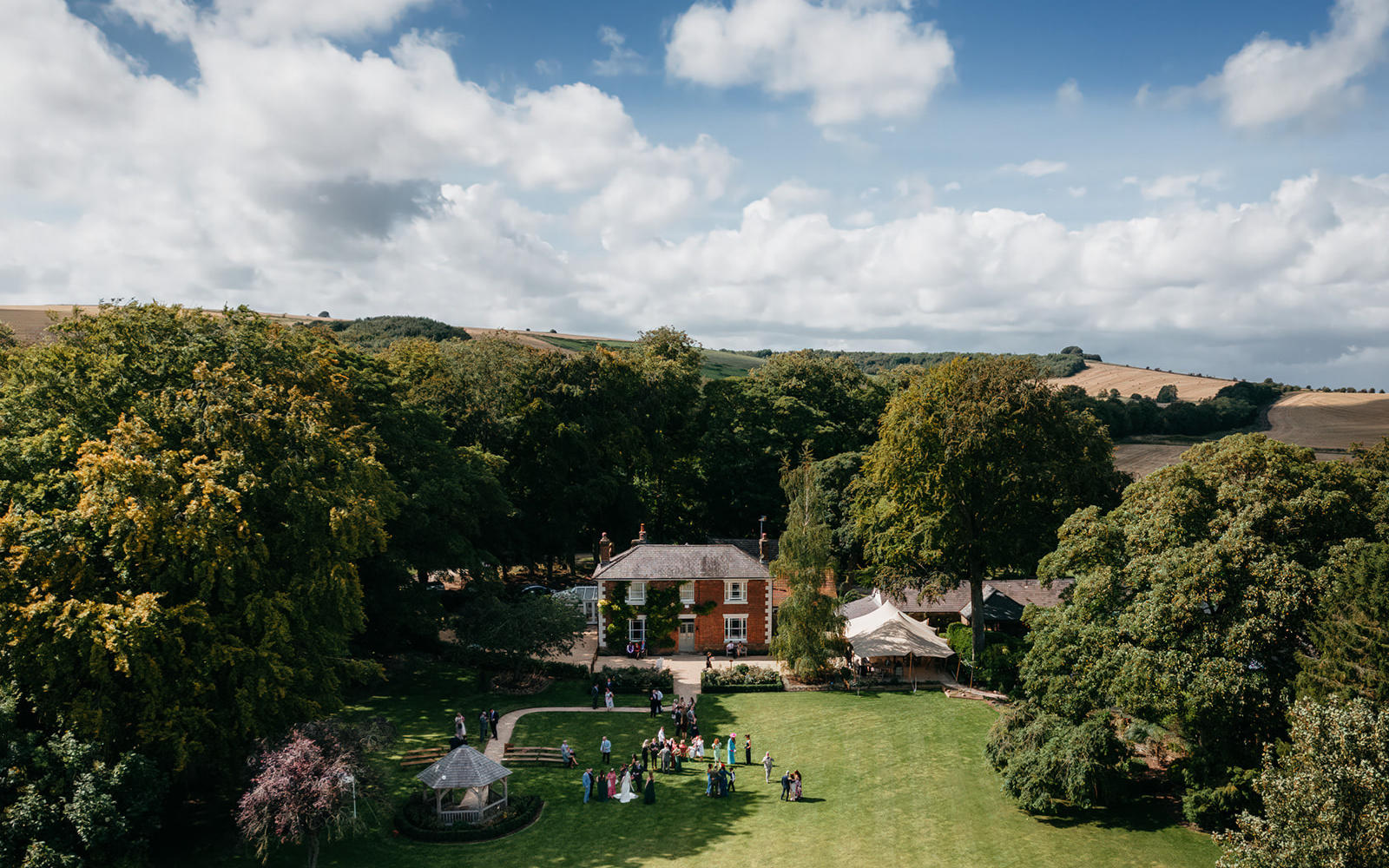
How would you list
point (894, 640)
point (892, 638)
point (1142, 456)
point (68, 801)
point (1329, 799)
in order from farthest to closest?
point (1142, 456)
point (892, 638)
point (894, 640)
point (68, 801)
point (1329, 799)

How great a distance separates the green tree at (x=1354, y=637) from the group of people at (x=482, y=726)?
84.0 feet

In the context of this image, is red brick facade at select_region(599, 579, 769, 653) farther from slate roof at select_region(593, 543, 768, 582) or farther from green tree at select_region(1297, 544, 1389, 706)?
green tree at select_region(1297, 544, 1389, 706)

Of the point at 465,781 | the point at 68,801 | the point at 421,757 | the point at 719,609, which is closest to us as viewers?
the point at 68,801

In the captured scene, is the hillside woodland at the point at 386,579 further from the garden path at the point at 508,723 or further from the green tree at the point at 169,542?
the garden path at the point at 508,723

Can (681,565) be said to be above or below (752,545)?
above

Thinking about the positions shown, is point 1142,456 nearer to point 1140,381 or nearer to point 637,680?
point 1140,381

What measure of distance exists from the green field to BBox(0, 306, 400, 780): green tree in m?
83.0

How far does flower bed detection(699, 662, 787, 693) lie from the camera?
1396 inches

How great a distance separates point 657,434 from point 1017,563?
28827 millimetres

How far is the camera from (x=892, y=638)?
36.3 meters

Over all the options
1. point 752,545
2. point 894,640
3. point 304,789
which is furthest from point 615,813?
point 752,545

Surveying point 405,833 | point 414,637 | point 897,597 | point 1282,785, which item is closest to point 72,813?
point 405,833

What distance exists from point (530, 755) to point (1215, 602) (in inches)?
900

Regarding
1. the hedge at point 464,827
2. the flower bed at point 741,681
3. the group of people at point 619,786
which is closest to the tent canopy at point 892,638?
the flower bed at point 741,681
